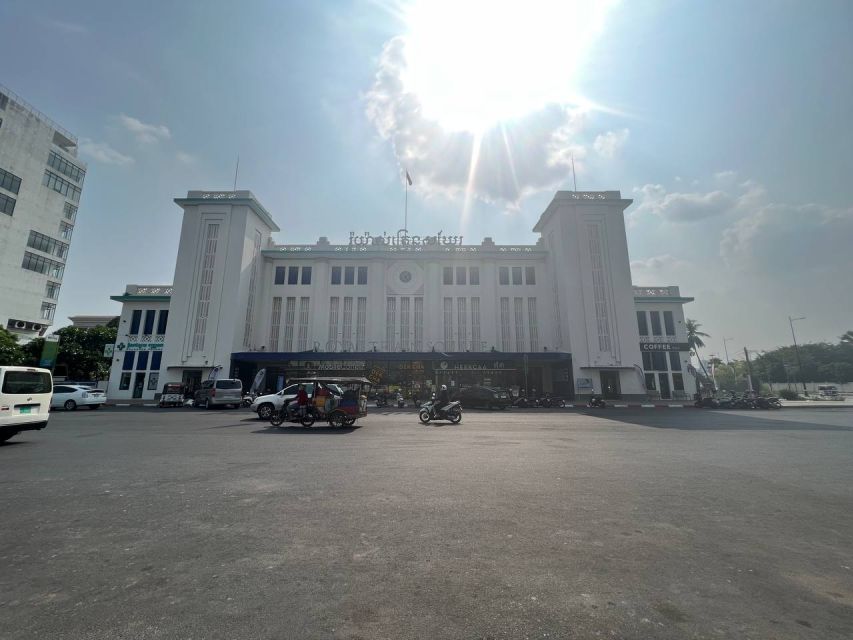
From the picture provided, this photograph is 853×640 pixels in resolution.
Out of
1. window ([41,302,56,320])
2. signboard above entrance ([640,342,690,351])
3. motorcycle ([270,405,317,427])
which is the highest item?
window ([41,302,56,320])

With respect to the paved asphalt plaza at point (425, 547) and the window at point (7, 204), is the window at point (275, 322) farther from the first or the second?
the window at point (7, 204)

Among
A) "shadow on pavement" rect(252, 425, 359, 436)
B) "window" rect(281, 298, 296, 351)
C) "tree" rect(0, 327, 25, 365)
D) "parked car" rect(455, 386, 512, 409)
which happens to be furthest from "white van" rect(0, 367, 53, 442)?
"tree" rect(0, 327, 25, 365)

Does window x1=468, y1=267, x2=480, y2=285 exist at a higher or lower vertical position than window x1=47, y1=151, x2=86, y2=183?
lower

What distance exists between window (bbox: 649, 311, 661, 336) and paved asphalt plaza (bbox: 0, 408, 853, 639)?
37.3 metres

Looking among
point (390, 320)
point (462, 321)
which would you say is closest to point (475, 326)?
point (462, 321)

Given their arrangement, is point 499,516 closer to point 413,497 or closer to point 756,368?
point 413,497

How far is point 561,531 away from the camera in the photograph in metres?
4.26

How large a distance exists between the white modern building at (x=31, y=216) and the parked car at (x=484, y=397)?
2190 inches

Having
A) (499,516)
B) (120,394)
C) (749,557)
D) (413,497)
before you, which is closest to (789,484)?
Answer: (749,557)

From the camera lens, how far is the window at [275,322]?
39312mm

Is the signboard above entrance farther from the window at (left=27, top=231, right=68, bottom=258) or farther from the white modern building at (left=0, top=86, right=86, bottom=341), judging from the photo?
the window at (left=27, top=231, right=68, bottom=258)

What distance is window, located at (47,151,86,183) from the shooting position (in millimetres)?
50688

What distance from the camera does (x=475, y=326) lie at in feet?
129

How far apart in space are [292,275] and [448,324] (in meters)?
18.8
